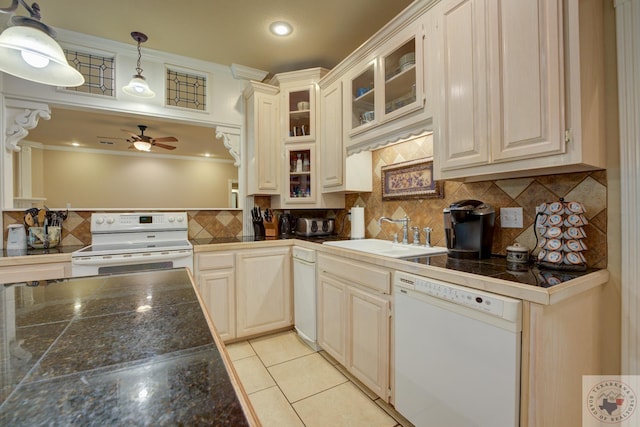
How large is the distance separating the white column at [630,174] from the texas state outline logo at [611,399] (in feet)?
0.25

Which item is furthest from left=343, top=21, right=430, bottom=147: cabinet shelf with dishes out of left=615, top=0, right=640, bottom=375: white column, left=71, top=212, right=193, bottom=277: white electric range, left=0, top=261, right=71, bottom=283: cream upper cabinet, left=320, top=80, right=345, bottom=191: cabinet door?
left=0, top=261, right=71, bottom=283: cream upper cabinet

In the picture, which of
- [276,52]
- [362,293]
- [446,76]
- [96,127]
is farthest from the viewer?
[96,127]

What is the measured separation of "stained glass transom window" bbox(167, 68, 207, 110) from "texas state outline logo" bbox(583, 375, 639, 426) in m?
3.38

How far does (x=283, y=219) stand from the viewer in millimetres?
2959

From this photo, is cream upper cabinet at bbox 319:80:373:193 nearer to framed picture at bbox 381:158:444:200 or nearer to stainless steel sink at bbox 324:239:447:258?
framed picture at bbox 381:158:444:200

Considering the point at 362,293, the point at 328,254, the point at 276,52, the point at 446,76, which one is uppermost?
the point at 276,52

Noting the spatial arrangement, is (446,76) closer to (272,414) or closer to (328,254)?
(328,254)

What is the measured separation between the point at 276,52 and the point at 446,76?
1.68m

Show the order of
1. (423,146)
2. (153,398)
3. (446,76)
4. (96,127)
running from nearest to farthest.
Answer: (153,398), (446,76), (423,146), (96,127)

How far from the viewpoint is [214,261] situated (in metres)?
2.30

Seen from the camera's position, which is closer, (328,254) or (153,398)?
(153,398)

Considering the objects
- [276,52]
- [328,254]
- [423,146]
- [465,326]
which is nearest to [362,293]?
[328,254]

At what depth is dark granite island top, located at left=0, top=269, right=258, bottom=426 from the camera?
1.23 ft

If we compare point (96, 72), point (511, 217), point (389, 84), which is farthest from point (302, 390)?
point (96, 72)
